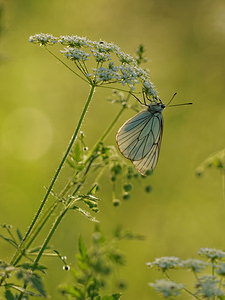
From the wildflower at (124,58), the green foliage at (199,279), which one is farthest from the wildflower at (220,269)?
the wildflower at (124,58)

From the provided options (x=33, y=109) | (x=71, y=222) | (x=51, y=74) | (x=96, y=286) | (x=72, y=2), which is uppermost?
(x=72, y=2)

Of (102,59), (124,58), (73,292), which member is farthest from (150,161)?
(73,292)

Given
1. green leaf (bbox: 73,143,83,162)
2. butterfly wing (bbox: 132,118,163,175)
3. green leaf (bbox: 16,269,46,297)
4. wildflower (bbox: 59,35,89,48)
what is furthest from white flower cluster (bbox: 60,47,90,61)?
green leaf (bbox: 16,269,46,297)

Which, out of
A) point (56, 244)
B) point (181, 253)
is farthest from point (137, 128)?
point (181, 253)

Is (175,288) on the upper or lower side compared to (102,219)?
lower

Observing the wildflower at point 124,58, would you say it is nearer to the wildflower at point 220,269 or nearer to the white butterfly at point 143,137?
the white butterfly at point 143,137

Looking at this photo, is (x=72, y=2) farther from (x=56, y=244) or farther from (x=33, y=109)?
(x=56, y=244)
